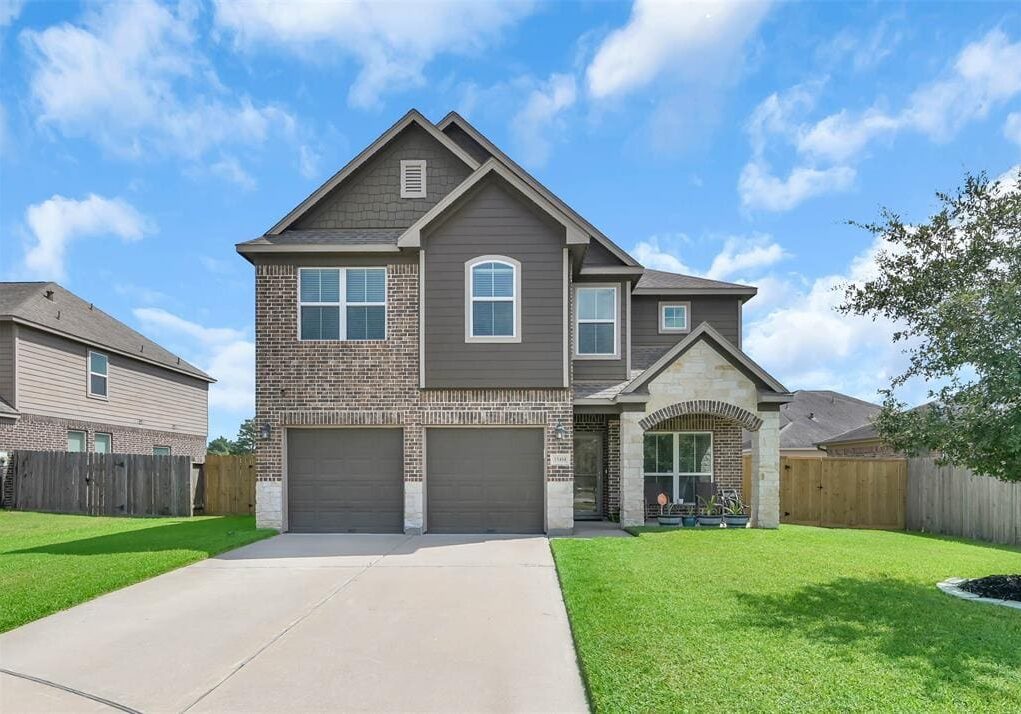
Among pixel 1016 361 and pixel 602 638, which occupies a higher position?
Answer: pixel 1016 361

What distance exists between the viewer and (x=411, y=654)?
5953 mm

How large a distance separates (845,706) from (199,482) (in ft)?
56.2

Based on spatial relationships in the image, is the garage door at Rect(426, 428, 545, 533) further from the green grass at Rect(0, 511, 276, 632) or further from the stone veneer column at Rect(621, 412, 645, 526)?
the green grass at Rect(0, 511, 276, 632)

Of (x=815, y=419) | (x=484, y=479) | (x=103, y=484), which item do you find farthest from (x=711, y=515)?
(x=815, y=419)

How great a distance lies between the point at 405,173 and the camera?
14617mm

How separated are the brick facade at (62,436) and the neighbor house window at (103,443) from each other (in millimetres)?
97

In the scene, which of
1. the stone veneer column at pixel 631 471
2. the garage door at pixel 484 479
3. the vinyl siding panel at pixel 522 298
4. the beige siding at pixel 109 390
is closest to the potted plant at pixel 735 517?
the stone veneer column at pixel 631 471

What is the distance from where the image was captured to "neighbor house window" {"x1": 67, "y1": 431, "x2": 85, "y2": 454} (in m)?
21.3

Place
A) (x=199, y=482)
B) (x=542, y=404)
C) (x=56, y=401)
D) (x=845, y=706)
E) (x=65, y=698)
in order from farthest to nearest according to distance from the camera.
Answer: (x=56, y=401)
(x=199, y=482)
(x=542, y=404)
(x=65, y=698)
(x=845, y=706)

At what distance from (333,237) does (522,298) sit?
13.4 feet

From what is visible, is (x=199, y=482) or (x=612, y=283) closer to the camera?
(x=612, y=283)

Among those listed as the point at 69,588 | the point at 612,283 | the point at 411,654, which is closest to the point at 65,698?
the point at 411,654

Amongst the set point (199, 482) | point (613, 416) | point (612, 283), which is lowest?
point (199, 482)

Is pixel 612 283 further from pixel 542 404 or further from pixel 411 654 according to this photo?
pixel 411 654
